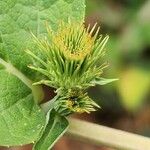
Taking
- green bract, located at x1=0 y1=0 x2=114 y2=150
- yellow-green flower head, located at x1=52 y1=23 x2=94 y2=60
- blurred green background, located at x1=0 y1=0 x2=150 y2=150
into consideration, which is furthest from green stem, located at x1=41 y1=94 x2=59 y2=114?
blurred green background, located at x1=0 y1=0 x2=150 y2=150

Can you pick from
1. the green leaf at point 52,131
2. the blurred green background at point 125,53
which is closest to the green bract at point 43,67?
the green leaf at point 52,131

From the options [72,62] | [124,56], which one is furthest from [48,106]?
[124,56]

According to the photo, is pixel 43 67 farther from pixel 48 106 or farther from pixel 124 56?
pixel 124 56

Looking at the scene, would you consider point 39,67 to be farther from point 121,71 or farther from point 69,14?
point 121,71

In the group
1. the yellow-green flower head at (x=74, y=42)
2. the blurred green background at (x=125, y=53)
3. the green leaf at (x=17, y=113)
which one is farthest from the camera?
the blurred green background at (x=125, y=53)

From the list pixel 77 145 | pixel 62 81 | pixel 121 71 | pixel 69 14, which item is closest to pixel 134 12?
pixel 121 71

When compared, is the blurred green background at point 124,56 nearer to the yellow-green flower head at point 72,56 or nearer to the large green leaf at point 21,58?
the large green leaf at point 21,58
